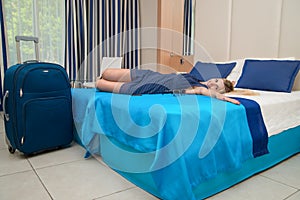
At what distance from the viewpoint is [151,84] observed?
178 cm

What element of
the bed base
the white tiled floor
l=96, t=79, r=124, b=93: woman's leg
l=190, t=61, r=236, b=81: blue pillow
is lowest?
the white tiled floor

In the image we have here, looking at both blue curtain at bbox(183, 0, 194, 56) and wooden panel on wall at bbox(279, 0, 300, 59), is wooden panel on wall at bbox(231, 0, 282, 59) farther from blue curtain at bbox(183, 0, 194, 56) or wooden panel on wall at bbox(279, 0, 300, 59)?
blue curtain at bbox(183, 0, 194, 56)

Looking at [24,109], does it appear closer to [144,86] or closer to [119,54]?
[144,86]

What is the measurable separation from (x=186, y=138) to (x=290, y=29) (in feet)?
6.35

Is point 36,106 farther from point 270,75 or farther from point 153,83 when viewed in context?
point 270,75

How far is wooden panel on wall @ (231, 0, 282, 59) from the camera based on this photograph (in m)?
2.50

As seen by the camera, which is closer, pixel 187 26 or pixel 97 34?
pixel 97 34

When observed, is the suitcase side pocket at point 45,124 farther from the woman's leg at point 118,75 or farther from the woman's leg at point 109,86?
the woman's leg at point 118,75

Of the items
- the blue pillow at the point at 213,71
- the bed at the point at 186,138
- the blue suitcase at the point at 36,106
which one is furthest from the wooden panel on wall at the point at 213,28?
the blue suitcase at the point at 36,106

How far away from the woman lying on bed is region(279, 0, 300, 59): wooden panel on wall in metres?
0.84

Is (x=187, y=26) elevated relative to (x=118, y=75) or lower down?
elevated

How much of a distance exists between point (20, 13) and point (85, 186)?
3.28m

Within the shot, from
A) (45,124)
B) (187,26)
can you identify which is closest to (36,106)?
(45,124)

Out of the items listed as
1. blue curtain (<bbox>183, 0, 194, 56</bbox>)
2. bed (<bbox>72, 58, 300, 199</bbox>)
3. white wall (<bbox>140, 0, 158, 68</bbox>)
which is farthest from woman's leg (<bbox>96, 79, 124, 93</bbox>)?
blue curtain (<bbox>183, 0, 194, 56</bbox>)
